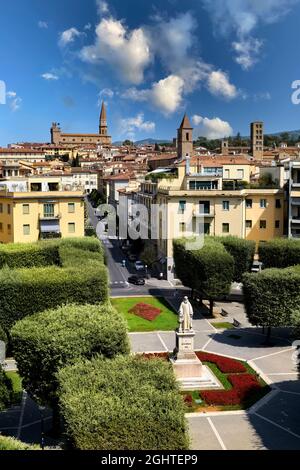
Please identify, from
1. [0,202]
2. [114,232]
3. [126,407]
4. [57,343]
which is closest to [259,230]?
[0,202]

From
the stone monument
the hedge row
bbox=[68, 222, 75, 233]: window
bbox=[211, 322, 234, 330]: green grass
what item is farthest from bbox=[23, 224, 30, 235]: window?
A: the stone monument

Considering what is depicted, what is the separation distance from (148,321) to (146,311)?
238 cm

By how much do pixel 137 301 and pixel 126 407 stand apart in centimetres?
3411

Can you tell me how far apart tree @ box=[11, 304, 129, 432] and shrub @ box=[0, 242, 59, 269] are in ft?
73.5

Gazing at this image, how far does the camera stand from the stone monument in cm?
3141

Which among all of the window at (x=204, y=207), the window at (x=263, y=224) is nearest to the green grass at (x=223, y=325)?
the window at (x=204, y=207)

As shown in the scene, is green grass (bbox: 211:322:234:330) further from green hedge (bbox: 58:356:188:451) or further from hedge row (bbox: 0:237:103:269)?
green hedge (bbox: 58:356:188:451)

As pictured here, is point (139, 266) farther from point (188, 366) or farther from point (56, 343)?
point (56, 343)

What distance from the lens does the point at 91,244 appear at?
50.6 metres

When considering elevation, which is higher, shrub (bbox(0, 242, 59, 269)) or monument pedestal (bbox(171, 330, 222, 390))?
shrub (bbox(0, 242, 59, 269))

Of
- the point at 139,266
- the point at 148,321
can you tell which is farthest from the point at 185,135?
the point at 148,321

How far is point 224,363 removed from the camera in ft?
112
